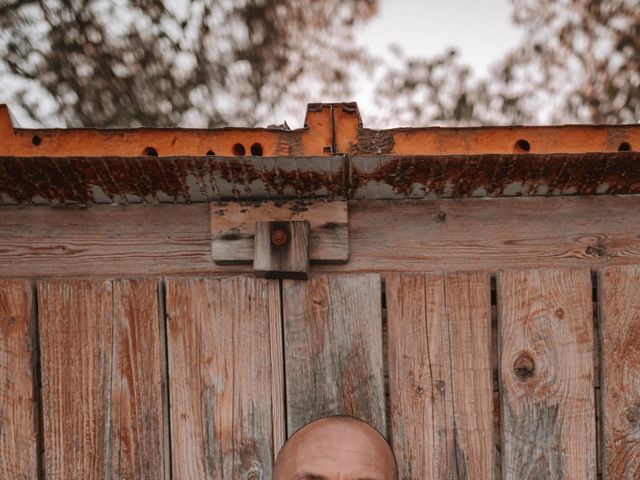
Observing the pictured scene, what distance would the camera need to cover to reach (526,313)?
1608 mm

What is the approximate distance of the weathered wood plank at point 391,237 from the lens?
164cm

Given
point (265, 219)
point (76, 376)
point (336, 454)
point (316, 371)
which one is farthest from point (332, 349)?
point (76, 376)

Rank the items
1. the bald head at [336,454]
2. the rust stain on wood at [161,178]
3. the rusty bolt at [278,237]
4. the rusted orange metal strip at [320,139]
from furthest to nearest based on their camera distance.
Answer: the rusted orange metal strip at [320,139]
the rusty bolt at [278,237]
the rust stain on wood at [161,178]
the bald head at [336,454]

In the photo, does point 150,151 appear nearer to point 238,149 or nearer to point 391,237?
point 238,149

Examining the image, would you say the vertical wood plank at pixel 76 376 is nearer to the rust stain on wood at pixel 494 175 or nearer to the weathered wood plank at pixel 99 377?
the weathered wood plank at pixel 99 377

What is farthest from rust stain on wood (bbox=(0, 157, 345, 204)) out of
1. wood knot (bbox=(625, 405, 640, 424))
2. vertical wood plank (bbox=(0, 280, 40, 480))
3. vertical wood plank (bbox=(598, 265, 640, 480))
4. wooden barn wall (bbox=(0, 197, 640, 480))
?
wood knot (bbox=(625, 405, 640, 424))

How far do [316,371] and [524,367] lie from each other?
2.32 feet

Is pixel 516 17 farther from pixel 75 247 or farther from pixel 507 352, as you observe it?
pixel 75 247

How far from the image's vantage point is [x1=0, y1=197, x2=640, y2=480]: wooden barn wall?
5.23 ft

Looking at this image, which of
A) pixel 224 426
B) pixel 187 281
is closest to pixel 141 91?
pixel 187 281

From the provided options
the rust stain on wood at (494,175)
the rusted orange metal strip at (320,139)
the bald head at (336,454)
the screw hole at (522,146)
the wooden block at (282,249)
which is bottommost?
the bald head at (336,454)

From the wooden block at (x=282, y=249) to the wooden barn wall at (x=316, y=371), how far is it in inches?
3.0

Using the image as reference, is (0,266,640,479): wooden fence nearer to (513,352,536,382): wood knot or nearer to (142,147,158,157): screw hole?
(513,352,536,382): wood knot

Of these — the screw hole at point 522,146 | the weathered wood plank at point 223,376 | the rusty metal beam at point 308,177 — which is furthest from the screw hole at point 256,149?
the screw hole at point 522,146
